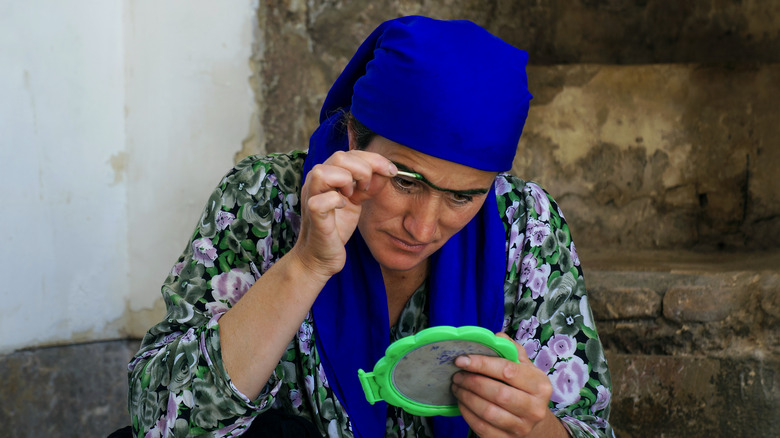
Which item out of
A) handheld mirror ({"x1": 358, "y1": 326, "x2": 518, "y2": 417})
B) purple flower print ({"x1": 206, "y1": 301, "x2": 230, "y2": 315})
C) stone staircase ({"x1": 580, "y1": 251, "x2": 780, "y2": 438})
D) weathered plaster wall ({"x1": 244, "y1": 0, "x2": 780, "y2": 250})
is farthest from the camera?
weathered plaster wall ({"x1": 244, "y1": 0, "x2": 780, "y2": 250})

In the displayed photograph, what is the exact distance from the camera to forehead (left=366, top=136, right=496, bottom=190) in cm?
151

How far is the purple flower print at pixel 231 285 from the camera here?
1.69m

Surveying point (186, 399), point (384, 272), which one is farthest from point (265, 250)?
point (186, 399)

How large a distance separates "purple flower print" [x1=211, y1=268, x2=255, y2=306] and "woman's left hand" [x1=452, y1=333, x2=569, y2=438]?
542mm

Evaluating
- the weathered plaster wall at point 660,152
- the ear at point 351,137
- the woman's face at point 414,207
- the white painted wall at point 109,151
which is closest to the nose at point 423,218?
the woman's face at point 414,207

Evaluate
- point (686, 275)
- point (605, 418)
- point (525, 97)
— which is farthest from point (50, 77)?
point (686, 275)

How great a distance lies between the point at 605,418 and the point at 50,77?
187 centimetres

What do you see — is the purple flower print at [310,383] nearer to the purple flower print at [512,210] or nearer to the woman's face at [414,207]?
the woman's face at [414,207]

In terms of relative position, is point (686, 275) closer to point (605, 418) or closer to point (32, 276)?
point (605, 418)

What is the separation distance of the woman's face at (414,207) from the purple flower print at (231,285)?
0.30 metres

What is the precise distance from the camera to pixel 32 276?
7.99 ft

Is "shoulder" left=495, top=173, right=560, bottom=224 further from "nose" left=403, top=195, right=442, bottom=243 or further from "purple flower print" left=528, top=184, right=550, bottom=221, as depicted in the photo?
"nose" left=403, top=195, right=442, bottom=243

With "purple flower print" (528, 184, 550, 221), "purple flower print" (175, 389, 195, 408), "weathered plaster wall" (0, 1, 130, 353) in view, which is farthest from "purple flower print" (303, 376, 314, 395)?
"weathered plaster wall" (0, 1, 130, 353)

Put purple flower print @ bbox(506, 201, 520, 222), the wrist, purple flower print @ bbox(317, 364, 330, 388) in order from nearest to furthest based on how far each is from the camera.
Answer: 1. the wrist
2. purple flower print @ bbox(317, 364, 330, 388)
3. purple flower print @ bbox(506, 201, 520, 222)
